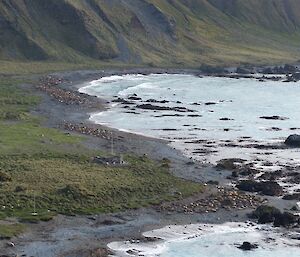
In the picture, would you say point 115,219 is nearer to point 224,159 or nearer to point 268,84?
point 224,159

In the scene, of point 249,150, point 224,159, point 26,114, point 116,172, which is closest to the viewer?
point 116,172

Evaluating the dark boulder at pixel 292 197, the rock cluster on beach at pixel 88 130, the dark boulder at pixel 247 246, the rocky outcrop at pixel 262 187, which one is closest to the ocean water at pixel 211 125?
the dark boulder at pixel 247 246

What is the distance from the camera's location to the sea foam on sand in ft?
153

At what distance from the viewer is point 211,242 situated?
49.1 metres

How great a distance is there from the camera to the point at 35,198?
5259 cm

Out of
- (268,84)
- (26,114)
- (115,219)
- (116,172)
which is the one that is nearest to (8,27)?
(268,84)

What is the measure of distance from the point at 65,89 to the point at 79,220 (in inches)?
3115

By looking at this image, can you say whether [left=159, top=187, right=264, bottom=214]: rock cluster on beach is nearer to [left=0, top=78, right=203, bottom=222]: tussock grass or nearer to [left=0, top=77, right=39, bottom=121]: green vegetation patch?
[left=0, top=78, right=203, bottom=222]: tussock grass

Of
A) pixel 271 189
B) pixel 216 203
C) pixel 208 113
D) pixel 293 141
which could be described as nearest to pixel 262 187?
pixel 271 189

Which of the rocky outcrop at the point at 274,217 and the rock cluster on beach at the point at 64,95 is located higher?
the rock cluster on beach at the point at 64,95

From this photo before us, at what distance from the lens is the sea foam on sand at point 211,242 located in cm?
4678

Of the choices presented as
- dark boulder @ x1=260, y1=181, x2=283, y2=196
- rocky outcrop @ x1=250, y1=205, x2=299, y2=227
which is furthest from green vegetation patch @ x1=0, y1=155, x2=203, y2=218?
rocky outcrop @ x1=250, y1=205, x2=299, y2=227

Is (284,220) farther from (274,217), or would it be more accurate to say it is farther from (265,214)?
(265,214)

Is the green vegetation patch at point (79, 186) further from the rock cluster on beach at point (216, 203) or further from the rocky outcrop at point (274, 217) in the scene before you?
the rocky outcrop at point (274, 217)
